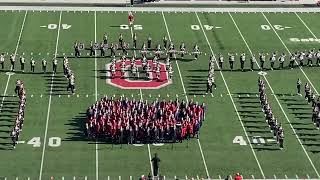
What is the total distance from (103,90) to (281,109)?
33.3 feet

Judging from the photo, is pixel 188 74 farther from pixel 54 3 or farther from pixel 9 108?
pixel 54 3

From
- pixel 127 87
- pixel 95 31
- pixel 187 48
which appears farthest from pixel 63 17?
pixel 127 87

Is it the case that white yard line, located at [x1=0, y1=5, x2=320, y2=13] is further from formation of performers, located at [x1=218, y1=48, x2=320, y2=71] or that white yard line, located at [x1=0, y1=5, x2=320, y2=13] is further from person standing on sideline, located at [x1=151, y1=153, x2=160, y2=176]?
person standing on sideline, located at [x1=151, y1=153, x2=160, y2=176]

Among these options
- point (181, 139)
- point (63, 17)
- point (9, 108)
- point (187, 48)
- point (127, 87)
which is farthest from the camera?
point (63, 17)

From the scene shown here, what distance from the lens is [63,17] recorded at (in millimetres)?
65562

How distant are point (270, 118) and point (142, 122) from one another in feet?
23.3

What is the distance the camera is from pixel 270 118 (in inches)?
1823

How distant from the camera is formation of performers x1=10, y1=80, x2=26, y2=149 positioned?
142 ft

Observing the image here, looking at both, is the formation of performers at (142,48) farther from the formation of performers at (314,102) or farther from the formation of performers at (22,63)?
the formation of performers at (314,102)

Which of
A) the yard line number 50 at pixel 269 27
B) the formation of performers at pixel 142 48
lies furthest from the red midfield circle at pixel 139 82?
the yard line number 50 at pixel 269 27

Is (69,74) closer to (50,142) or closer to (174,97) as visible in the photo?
(174,97)

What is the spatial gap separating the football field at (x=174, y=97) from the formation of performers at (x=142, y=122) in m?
0.51

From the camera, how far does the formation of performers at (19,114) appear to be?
4328cm

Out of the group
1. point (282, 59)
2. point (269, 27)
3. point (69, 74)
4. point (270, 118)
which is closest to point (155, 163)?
point (270, 118)
